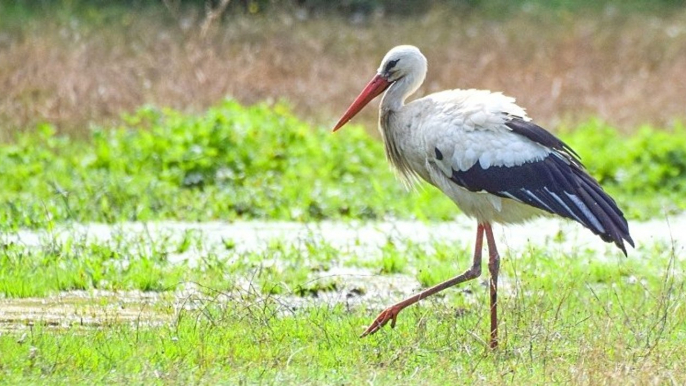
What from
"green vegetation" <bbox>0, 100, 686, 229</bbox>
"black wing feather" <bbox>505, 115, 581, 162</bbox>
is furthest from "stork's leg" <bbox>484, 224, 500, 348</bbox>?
"green vegetation" <bbox>0, 100, 686, 229</bbox>

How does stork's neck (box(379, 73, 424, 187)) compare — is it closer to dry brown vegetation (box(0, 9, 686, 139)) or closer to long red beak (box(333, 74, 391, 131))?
long red beak (box(333, 74, 391, 131))

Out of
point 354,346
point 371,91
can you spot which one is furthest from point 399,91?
point 354,346

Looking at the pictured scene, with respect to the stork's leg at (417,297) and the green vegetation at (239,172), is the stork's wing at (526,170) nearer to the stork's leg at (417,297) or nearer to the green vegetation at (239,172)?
the stork's leg at (417,297)

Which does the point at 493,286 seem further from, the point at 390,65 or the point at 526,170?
the point at 390,65

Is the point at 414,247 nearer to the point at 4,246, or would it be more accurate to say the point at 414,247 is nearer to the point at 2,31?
the point at 4,246

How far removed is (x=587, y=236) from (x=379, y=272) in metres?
2.57

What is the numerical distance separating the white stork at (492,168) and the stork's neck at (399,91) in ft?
0.54

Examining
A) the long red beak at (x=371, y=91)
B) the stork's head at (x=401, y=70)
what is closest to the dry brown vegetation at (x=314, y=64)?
the long red beak at (x=371, y=91)

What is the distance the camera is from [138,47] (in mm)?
17281

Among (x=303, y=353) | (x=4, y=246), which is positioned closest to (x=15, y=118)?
(x=4, y=246)

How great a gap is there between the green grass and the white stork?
0.26 metres

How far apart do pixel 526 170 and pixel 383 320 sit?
3.75 ft

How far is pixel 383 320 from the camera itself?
21.8 feet

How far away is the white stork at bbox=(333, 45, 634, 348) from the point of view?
22.3 feet
